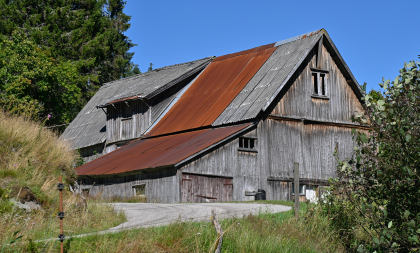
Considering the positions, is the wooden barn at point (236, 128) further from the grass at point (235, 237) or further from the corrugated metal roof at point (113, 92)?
the grass at point (235, 237)

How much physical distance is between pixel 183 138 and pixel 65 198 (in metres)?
14.4

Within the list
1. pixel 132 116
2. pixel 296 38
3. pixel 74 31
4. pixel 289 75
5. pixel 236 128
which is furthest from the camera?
pixel 74 31

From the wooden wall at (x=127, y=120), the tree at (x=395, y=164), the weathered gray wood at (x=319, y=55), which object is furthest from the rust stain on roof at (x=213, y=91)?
the tree at (x=395, y=164)

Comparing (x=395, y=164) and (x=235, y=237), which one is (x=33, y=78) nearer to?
(x=235, y=237)

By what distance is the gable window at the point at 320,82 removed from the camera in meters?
29.5

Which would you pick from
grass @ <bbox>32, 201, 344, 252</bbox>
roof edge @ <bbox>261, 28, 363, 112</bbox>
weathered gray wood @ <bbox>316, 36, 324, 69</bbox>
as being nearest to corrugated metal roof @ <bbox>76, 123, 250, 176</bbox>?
roof edge @ <bbox>261, 28, 363, 112</bbox>

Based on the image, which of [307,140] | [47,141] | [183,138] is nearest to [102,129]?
[183,138]

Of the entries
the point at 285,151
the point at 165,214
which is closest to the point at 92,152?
the point at 285,151

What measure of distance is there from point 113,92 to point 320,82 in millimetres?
18553

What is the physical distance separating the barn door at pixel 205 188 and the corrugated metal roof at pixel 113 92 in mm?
9242

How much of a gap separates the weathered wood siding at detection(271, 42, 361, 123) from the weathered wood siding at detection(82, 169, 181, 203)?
6561 mm

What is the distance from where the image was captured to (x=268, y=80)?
1128 inches

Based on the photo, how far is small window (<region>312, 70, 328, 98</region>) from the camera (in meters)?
29.5

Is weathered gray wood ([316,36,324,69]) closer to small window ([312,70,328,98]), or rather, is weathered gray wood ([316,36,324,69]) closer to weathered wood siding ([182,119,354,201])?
small window ([312,70,328,98])
